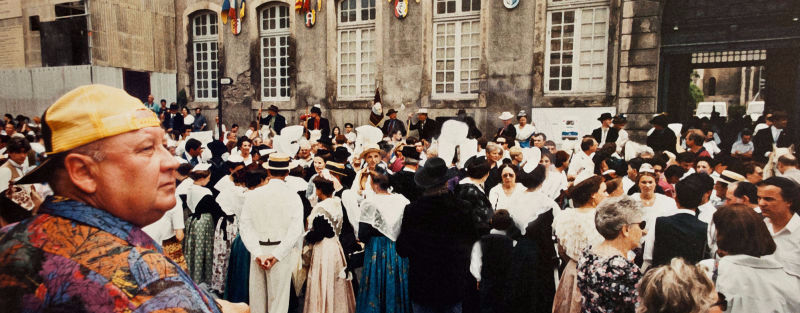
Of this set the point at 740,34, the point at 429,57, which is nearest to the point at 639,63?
the point at 740,34

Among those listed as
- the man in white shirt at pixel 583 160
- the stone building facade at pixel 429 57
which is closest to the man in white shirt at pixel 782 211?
the man in white shirt at pixel 583 160

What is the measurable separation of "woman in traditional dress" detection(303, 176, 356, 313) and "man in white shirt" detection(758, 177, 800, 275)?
10.6 ft

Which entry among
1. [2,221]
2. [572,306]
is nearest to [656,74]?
[572,306]

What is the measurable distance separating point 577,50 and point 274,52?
29.8 ft

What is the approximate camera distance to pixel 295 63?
48.7 ft

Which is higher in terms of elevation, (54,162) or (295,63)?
(295,63)

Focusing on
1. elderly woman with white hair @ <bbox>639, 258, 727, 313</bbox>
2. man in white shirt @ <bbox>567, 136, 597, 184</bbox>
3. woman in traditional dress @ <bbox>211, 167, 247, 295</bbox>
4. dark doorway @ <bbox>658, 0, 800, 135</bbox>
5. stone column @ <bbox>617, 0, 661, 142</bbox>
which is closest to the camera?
elderly woman with white hair @ <bbox>639, 258, 727, 313</bbox>

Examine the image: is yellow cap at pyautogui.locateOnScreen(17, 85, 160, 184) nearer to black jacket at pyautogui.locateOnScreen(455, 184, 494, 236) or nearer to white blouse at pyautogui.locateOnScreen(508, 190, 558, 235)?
black jacket at pyautogui.locateOnScreen(455, 184, 494, 236)

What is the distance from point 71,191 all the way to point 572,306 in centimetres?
347

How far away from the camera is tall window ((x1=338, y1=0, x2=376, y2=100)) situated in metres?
14.1

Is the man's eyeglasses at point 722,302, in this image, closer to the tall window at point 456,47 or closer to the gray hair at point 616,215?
the gray hair at point 616,215

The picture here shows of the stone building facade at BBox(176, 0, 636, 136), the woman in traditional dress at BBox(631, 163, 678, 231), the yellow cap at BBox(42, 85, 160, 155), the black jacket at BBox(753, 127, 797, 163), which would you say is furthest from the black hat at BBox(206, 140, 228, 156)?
the black jacket at BBox(753, 127, 797, 163)

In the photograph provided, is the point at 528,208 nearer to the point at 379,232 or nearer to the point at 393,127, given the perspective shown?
the point at 379,232

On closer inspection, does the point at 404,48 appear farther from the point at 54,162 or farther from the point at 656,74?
the point at 54,162
